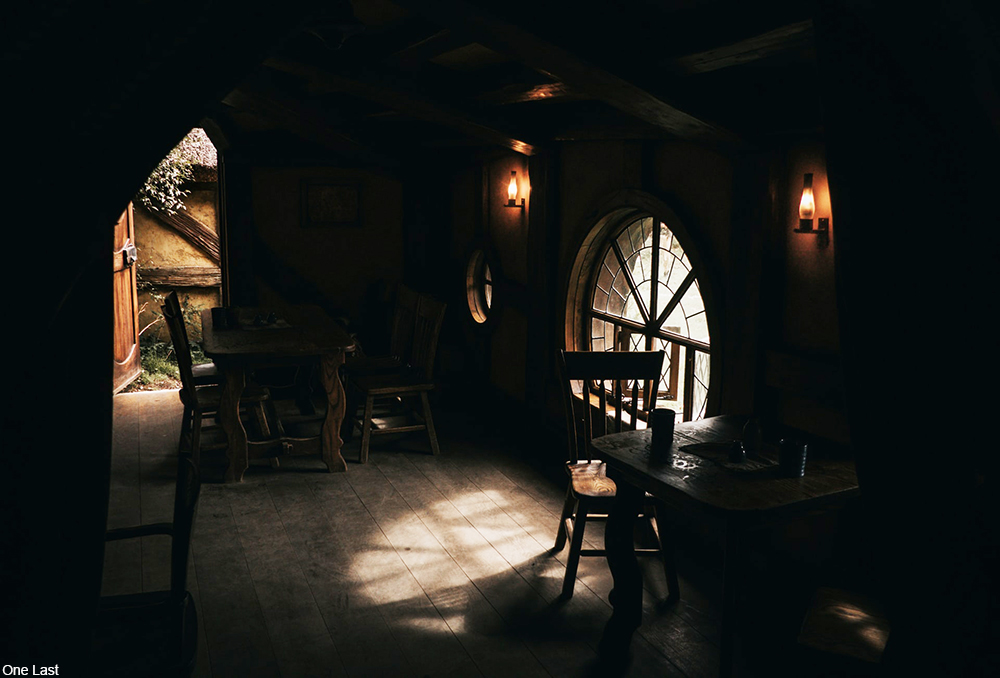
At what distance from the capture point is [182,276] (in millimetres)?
8930

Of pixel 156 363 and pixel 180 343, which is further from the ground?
pixel 180 343

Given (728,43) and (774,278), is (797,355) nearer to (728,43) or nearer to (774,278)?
(774,278)

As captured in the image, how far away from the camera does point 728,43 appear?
2.75m

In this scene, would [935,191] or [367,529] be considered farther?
[367,529]

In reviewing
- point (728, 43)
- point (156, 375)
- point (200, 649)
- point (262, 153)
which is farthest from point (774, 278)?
point (156, 375)

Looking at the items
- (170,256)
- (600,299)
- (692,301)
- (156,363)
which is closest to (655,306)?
(692,301)

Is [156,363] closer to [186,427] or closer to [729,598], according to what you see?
[186,427]

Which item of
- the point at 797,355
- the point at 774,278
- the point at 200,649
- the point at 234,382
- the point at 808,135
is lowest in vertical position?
the point at 200,649

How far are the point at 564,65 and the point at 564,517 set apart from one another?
202cm

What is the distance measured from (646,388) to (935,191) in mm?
2640

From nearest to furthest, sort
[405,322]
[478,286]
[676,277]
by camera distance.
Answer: [676,277] → [405,322] → [478,286]

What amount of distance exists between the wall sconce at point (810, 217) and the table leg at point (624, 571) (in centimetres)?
129

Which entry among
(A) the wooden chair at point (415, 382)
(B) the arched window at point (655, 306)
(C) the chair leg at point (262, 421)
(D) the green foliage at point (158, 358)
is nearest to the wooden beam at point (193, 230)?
(D) the green foliage at point (158, 358)

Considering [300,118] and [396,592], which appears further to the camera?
[300,118]
